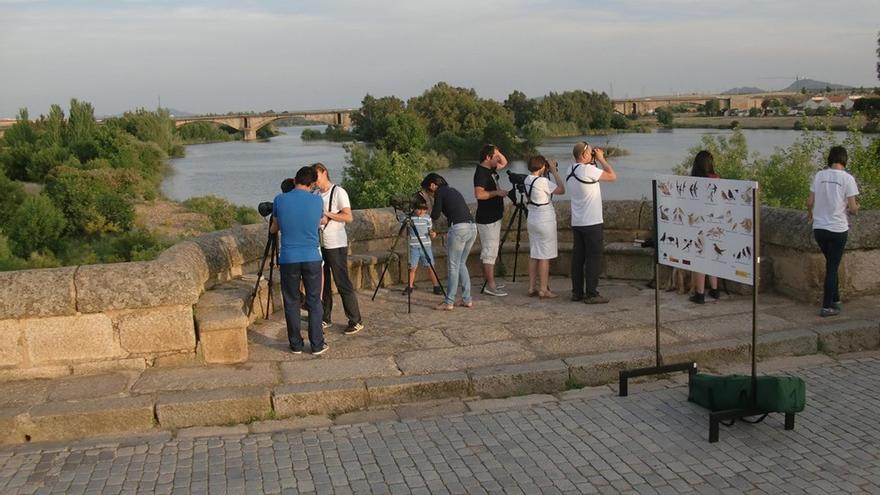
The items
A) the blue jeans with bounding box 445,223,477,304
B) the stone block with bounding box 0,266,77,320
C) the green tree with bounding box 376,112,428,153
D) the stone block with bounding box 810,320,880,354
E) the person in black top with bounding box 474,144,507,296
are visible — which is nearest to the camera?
the stone block with bounding box 0,266,77,320

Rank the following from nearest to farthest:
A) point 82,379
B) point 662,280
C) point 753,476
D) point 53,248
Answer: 1. point 753,476
2. point 82,379
3. point 662,280
4. point 53,248

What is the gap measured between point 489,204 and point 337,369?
2.91m

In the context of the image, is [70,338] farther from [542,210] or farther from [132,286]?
[542,210]

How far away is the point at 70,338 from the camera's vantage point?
6.04 meters

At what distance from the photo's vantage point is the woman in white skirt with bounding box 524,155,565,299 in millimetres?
8078

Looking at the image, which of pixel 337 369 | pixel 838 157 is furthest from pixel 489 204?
pixel 838 157

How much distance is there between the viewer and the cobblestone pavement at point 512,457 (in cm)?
445

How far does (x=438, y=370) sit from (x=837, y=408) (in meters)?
2.75

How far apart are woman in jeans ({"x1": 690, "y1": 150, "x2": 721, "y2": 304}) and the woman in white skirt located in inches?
51.2

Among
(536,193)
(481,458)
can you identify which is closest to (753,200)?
(481,458)

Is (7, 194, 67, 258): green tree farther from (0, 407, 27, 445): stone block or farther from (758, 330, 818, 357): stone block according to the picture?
(758, 330, 818, 357): stone block

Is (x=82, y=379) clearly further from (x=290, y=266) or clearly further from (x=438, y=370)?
(x=438, y=370)

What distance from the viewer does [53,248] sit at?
35.3 metres

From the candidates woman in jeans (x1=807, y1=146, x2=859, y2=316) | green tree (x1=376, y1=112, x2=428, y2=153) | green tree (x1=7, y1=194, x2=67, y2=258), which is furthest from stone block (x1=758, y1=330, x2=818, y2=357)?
green tree (x1=376, y1=112, x2=428, y2=153)
